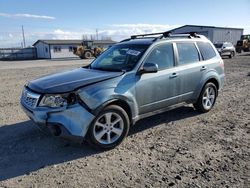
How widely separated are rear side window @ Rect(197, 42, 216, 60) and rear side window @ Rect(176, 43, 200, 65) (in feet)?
0.79

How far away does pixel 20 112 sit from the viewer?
6.75m

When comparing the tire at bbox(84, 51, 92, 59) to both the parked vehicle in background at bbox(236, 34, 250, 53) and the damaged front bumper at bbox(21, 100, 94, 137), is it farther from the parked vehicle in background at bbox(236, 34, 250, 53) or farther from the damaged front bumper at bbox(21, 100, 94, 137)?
the damaged front bumper at bbox(21, 100, 94, 137)

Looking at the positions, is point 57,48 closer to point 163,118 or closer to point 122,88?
point 163,118

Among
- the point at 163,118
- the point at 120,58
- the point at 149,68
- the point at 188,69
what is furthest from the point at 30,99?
the point at 188,69

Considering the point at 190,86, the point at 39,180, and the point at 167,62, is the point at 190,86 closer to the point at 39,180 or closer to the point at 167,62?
the point at 167,62

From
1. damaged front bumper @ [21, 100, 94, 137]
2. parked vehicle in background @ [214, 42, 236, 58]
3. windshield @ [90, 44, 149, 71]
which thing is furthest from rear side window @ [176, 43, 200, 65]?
parked vehicle in background @ [214, 42, 236, 58]

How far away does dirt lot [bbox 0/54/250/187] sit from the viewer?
3520 millimetres

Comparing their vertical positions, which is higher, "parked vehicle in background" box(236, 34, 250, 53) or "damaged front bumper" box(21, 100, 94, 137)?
"parked vehicle in background" box(236, 34, 250, 53)

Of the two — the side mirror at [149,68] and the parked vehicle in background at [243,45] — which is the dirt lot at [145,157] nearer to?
the side mirror at [149,68]

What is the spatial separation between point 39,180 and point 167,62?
3267 mm

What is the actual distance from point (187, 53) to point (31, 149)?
12.5ft

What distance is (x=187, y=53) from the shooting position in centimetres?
582

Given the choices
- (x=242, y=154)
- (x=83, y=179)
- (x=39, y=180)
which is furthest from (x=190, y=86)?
(x=39, y=180)

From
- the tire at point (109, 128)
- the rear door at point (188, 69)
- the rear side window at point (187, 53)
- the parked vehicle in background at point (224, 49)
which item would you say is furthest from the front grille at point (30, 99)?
the parked vehicle in background at point (224, 49)
